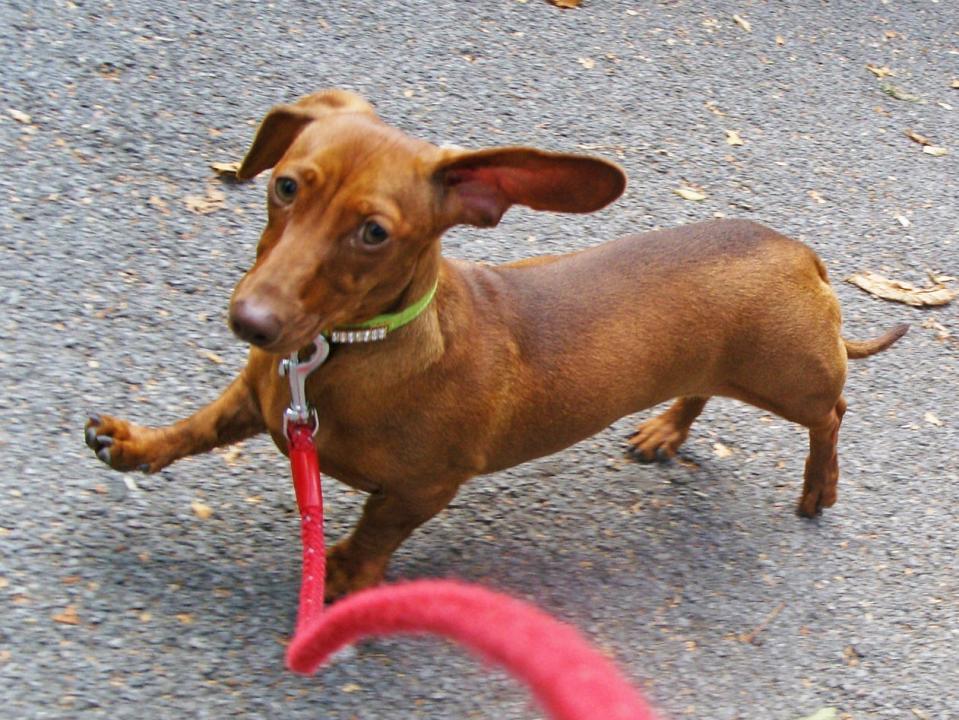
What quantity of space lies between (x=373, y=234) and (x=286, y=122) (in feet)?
1.73

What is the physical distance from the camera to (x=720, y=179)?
5527 mm

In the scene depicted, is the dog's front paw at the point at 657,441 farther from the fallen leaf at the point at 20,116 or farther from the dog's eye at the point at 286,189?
the fallen leaf at the point at 20,116

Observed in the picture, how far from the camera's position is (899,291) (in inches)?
206

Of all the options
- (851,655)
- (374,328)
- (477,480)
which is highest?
(374,328)

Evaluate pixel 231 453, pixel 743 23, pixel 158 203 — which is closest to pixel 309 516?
pixel 231 453

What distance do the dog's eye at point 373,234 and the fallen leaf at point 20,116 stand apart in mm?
2414

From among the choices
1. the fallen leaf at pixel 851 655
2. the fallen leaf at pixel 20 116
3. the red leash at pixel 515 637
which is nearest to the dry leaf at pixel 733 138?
the fallen leaf at pixel 851 655

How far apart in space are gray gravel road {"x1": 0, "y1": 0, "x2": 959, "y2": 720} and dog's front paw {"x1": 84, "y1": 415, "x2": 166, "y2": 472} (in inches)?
6.3

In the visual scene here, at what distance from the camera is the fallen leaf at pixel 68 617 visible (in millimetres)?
2693

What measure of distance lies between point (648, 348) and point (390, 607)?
2.30 metres

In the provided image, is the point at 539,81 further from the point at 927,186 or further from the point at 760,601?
the point at 760,601

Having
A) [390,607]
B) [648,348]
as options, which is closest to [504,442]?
[648,348]

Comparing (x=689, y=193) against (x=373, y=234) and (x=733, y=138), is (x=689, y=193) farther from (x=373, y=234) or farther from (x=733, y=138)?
(x=373, y=234)

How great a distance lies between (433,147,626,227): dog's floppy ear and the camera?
253cm
